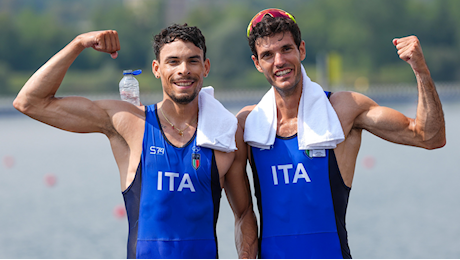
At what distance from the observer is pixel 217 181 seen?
3.12 m

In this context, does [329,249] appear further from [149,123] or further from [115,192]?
[115,192]

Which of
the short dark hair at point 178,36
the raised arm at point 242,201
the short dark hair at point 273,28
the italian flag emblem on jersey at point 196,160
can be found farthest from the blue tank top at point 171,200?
the short dark hair at point 273,28

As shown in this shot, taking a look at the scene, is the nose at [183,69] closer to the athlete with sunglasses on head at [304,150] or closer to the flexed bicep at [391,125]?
the athlete with sunglasses on head at [304,150]

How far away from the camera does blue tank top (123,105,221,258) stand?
3.03 meters

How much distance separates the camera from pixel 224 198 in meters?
12.0

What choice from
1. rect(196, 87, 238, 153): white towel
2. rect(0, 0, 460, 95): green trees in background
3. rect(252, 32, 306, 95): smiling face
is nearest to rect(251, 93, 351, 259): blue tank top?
rect(196, 87, 238, 153): white towel

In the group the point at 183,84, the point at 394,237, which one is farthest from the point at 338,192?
the point at 394,237

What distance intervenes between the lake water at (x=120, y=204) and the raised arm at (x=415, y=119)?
5162 mm

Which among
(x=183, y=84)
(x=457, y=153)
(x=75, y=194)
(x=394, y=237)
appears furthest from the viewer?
(x=457, y=153)

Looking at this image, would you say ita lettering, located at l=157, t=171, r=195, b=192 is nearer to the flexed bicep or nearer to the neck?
the neck

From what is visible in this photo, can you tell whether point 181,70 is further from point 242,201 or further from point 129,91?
point 242,201

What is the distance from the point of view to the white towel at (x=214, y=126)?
10.1ft

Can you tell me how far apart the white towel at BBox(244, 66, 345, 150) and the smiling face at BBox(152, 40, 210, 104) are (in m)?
0.46

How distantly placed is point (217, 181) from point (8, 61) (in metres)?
48.7
